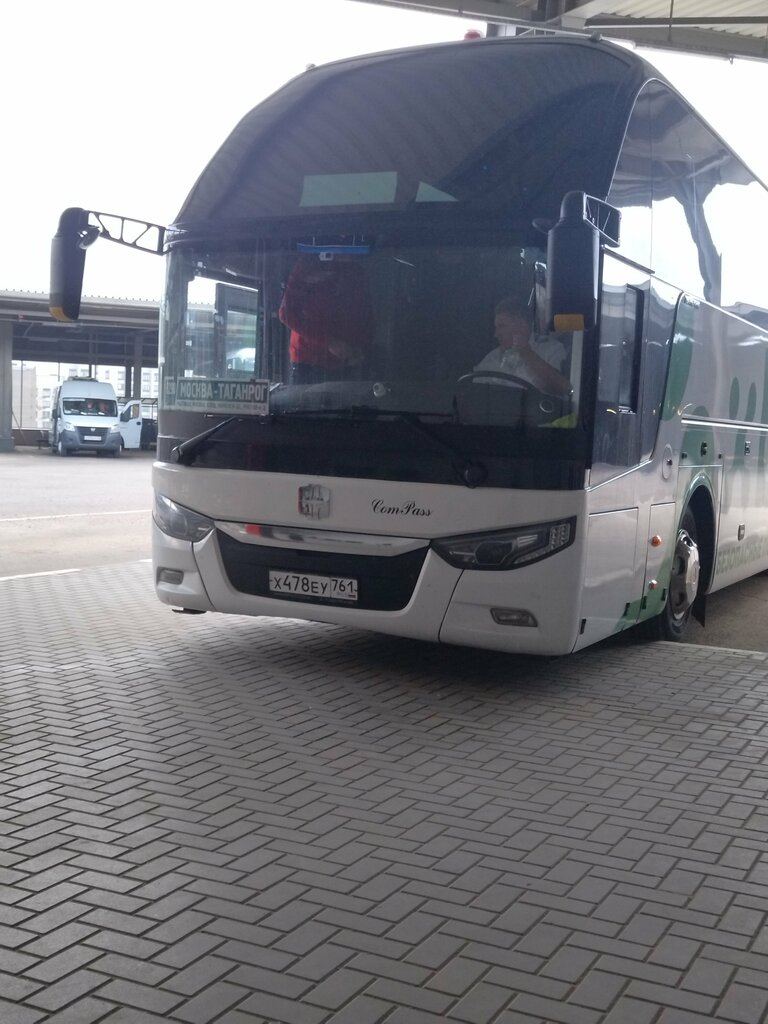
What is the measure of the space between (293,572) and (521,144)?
8.82 ft

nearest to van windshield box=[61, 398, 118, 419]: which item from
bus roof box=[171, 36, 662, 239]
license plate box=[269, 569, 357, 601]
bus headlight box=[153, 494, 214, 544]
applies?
bus headlight box=[153, 494, 214, 544]

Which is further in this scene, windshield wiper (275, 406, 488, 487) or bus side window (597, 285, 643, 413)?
bus side window (597, 285, 643, 413)

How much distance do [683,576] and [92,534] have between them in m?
8.79

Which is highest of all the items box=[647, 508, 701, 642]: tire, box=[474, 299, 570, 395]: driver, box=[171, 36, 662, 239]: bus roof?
box=[171, 36, 662, 239]: bus roof

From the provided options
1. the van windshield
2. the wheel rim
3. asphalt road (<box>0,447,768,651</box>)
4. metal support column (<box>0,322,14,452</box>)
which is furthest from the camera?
A: metal support column (<box>0,322,14,452</box>)

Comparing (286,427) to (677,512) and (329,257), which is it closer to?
(329,257)

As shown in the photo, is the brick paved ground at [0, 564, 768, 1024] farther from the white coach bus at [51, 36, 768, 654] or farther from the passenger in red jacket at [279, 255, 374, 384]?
the passenger in red jacket at [279, 255, 374, 384]

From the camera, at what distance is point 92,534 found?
15828 mm

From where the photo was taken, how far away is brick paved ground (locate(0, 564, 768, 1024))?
139 inches

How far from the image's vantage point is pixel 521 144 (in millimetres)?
7039

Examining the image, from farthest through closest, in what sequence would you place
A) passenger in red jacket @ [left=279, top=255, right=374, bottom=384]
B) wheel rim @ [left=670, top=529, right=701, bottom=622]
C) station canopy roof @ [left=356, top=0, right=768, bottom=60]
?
station canopy roof @ [left=356, top=0, right=768, bottom=60] < wheel rim @ [left=670, top=529, right=701, bottom=622] < passenger in red jacket @ [left=279, top=255, right=374, bottom=384]

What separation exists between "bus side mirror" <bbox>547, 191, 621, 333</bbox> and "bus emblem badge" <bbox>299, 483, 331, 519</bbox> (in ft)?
5.57

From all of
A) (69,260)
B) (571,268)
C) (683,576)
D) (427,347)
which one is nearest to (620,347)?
(427,347)

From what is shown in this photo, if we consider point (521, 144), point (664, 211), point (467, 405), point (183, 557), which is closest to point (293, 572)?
point (183, 557)
